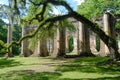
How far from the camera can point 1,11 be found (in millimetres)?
23734

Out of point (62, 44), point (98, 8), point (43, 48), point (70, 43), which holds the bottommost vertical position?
point (43, 48)

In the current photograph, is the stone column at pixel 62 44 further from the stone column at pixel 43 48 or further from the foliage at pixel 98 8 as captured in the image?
the foliage at pixel 98 8

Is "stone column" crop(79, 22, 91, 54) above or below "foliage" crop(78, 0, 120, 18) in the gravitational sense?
below

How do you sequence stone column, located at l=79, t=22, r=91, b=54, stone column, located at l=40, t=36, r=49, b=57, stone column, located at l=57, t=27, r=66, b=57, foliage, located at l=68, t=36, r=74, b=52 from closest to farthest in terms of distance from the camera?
stone column, located at l=79, t=22, r=91, b=54
stone column, located at l=57, t=27, r=66, b=57
stone column, located at l=40, t=36, r=49, b=57
foliage, located at l=68, t=36, r=74, b=52

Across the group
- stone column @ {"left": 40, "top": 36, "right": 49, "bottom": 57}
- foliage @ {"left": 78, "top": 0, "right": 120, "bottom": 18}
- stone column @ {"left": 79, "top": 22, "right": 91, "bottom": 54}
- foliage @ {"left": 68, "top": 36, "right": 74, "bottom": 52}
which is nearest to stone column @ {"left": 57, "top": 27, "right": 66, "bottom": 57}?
stone column @ {"left": 79, "top": 22, "right": 91, "bottom": 54}

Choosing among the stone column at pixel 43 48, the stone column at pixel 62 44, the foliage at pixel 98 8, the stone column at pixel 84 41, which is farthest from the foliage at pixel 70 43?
the stone column at pixel 84 41

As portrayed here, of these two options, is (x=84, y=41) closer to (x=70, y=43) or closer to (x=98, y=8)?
(x=98, y=8)

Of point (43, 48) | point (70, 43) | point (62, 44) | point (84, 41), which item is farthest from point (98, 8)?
point (70, 43)

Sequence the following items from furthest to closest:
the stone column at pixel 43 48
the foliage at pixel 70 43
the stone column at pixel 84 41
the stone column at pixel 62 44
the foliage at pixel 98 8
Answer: the foliage at pixel 70 43, the stone column at pixel 43 48, the foliage at pixel 98 8, the stone column at pixel 62 44, the stone column at pixel 84 41

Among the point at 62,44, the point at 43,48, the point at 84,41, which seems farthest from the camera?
the point at 43,48

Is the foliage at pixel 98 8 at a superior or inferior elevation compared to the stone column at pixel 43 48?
superior

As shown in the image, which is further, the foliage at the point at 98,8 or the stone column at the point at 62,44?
the foliage at the point at 98,8

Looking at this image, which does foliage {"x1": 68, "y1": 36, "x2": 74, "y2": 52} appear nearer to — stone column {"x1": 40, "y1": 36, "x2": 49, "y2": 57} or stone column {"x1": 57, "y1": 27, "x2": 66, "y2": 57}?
stone column {"x1": 40, "y1": 36, "x2": 49, "y2": 57}

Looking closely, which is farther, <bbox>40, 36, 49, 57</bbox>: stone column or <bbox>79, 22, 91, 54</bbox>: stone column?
<bbox>40, 36, 49, 57</bbox>: stone column
